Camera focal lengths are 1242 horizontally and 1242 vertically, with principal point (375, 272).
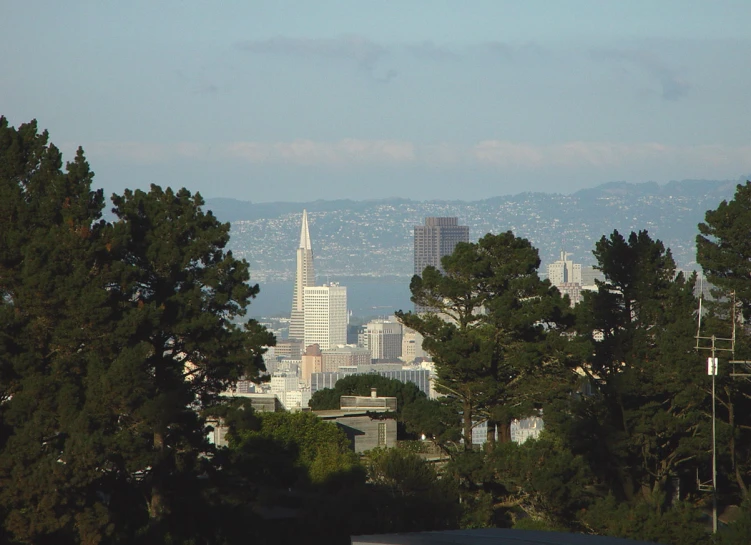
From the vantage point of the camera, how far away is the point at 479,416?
25844 millimetres

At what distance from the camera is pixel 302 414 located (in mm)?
25875

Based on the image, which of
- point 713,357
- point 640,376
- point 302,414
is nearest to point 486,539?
point 713,357

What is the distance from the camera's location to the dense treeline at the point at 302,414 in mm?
17109

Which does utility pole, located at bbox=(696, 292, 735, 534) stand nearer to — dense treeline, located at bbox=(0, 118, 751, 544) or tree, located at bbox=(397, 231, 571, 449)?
dense treeline, located at bbox=(0, 118, 751, 544)

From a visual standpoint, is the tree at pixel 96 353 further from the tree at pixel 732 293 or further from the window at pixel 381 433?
the tree at pixel 732 293

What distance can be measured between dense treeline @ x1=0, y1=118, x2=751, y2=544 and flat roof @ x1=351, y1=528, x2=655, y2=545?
5.31 metres

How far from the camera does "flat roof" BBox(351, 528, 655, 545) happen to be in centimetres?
1091

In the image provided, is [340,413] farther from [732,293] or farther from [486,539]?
[486,539]

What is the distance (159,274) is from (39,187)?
316 centimetres

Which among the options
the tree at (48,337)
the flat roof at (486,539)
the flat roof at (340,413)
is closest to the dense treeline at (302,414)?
the tree at (48,337)

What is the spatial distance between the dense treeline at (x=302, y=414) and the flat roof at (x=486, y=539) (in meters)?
5.31

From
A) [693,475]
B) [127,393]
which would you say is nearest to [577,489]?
[693,475]

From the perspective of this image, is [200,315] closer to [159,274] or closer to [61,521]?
[159,274]

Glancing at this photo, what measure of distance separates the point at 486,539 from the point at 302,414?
48.8ft
